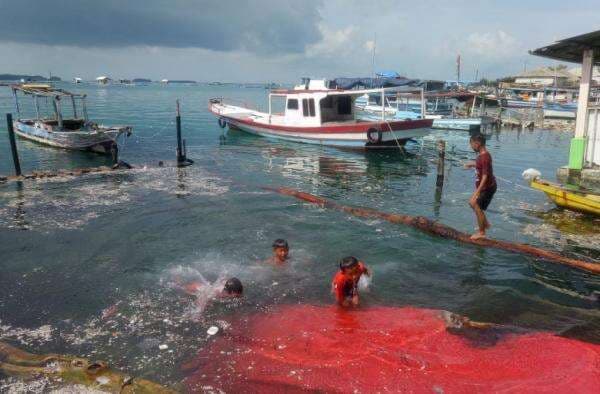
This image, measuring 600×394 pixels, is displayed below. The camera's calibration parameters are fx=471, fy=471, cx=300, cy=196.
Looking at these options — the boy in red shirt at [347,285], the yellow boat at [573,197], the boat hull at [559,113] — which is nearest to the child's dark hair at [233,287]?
the boy in red shirt at [347,285]

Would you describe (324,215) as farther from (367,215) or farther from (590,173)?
(590,173)

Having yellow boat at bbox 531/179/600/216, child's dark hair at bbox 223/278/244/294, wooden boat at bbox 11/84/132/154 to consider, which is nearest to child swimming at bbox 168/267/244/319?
child's dark hair at bbox 223/278/244/294

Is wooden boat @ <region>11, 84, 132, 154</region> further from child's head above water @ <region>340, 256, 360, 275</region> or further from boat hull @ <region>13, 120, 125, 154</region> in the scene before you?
child's head above water @ <region>340, 256, 360, 275</region>

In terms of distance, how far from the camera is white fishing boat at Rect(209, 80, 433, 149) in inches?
982

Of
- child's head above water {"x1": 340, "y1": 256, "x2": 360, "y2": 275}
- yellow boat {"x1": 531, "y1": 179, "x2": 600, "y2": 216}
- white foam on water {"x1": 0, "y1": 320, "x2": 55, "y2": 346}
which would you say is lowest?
white foam on water {"x1": 0, "y1": 320, "x2": 55, "y2": 346}

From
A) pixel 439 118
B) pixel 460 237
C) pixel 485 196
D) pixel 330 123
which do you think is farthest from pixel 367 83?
pixel 485 196

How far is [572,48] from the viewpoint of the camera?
1417 cm

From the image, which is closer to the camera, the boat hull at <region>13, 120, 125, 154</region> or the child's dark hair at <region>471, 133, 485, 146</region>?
the child's dark hair at <region>471, 133, 485, 146</region>

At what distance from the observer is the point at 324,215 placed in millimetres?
13180

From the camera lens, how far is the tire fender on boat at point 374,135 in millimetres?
24688

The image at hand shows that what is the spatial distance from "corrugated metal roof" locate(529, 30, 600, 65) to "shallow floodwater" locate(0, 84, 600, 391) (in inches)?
179

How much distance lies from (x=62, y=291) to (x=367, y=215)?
7640 millimetres

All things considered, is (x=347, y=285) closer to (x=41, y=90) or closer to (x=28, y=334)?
(x=28, y=334)

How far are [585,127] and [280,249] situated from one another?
36.6ft
